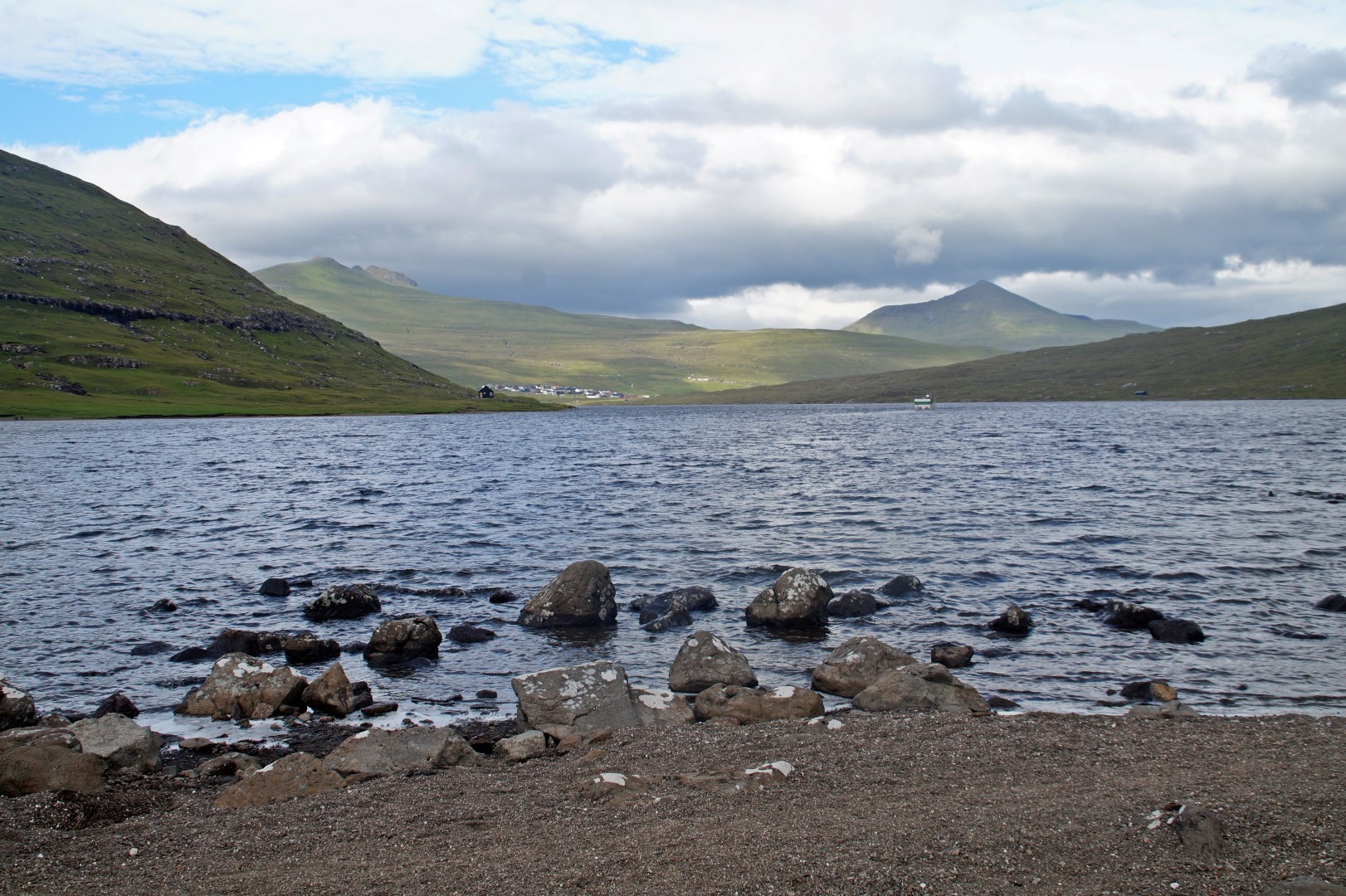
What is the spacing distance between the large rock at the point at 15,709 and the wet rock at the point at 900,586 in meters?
25.2

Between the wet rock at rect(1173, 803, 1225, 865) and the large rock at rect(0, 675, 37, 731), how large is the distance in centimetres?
2154

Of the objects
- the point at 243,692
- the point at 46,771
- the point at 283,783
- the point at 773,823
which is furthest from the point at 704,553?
the point at 46,771

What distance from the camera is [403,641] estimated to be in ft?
83.7

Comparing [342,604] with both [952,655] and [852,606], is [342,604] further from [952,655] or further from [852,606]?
[952,655]

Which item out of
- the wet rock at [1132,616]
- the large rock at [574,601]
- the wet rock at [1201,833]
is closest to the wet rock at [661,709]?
the large rock at [574,601]

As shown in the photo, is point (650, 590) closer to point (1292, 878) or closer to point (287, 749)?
point (287, 749)

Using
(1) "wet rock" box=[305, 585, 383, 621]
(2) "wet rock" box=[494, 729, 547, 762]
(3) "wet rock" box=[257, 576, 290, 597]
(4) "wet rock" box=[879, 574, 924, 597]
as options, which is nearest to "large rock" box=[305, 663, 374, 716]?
(2) "wet rock" box=[494, 729, 547, 762]

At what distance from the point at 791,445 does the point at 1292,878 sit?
108m

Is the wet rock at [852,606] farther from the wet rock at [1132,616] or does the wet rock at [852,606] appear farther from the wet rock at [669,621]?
the wet rock at [1132,616]

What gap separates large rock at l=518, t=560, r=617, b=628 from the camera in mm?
28781

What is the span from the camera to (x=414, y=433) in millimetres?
152000

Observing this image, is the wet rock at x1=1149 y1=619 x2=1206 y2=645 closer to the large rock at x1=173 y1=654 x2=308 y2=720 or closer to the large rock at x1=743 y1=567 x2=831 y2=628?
the large rock at x1=743 y1=567 x2=831 y2=628

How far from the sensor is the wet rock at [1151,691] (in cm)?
2033

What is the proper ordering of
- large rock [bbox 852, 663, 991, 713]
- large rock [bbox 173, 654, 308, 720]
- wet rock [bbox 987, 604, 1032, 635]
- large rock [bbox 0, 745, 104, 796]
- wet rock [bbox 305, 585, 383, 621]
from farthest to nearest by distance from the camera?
1. wet rock [bbox 305, 585, 383, 621]
2. wet rock [bbox 987, 604, 1032, 635]
3. large rock [bbox 173, 654, 308, 720]
4. large rock [bbox 852, 663, 991, 713]
5. large rock [bbox 0, 745, 104, 796]
